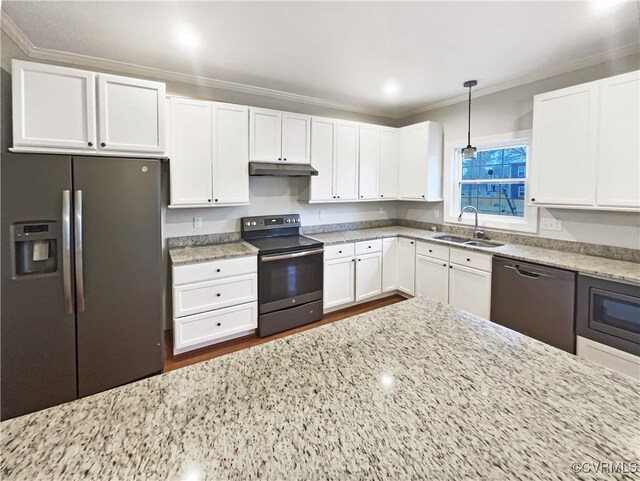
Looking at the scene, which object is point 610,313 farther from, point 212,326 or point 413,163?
point 212,326

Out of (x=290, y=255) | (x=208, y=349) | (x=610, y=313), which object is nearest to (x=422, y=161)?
(x=290, y=255)

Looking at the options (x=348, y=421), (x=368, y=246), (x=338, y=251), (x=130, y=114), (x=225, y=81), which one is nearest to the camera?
(x=348, y=421)

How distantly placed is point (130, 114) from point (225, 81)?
119cm

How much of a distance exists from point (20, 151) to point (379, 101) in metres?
3.58

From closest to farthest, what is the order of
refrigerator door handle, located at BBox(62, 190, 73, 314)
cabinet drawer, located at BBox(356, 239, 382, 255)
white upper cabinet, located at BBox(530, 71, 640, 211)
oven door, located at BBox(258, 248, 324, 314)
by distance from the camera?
refrigerator door handle, located at BBox(62, 190, 73, 314), white upper cabinet, located at BBox(530, 71, 640, 211), oven door, located at BBox(258, 248, 324, 314), cabinet drawer, located at BBox(356, 239, 382, 255)

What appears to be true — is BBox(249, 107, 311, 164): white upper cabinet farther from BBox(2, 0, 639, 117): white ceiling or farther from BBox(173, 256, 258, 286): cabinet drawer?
BBox(173, 256, 258, 286): cabinet drawer

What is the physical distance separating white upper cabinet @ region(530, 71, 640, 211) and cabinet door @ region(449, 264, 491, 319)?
861mm

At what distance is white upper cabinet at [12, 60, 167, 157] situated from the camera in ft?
6.86

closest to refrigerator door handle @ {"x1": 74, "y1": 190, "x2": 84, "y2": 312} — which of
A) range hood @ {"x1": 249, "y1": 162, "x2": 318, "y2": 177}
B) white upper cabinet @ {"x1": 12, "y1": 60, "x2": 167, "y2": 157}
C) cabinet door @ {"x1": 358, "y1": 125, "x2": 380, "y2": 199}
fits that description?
white upper cabinet @ {"x1": 12, "y1": 60, "x2": 167, "y2": 157}

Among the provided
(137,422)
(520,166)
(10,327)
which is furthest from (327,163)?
(137,422)

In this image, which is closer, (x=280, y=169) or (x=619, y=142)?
(x=619, y=142)

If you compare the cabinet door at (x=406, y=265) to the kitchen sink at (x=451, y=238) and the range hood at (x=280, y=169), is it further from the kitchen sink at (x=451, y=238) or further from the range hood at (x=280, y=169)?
Result: the range hood at (x=280, y=169)

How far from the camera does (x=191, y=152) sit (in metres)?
2.94

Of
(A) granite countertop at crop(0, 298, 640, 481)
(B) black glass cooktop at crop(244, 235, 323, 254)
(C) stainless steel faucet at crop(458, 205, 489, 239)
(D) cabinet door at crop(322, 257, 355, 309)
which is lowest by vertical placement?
(D) cabinet door at crop(322, 257, 355, 309)
